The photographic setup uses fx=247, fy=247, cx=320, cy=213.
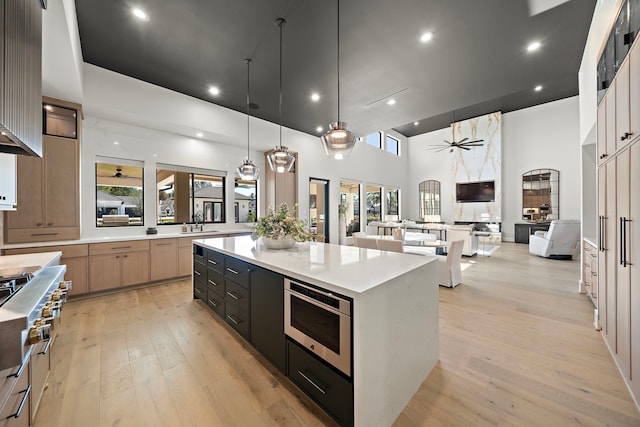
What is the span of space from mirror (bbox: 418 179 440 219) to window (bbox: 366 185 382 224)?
7.73ft

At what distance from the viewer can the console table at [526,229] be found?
8.43 meters

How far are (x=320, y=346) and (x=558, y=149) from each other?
1134cm

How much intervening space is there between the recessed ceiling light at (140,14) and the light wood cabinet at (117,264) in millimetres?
3104

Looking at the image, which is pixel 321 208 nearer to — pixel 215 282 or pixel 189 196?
pixel 189 196

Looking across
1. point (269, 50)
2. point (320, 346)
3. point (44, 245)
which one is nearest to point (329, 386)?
point (320, 346)

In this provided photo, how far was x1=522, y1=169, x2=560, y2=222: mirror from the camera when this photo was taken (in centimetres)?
866

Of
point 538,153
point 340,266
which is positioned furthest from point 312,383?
point 538,153

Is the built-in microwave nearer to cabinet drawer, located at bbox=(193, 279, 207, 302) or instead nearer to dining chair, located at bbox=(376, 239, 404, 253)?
cabinet drawer, located at bbox=(193, 279, 207, 302)

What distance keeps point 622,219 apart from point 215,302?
3728 millimetres

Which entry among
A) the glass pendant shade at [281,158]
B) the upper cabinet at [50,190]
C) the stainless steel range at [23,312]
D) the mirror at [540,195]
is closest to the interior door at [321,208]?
the glass pendant shade at [281,158]

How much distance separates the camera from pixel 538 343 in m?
2.35

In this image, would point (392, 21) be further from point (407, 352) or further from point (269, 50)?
point (407, 352)

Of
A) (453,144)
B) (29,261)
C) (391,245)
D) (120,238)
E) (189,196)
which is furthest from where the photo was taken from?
(453,144)

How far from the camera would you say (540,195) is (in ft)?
29.3
